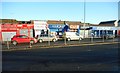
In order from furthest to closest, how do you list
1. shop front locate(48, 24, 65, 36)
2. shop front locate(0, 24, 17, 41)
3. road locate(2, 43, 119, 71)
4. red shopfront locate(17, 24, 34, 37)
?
shop front locate(48, 24, 65, 36) < red shopfront locate(17, 24, 34, 37) < shop front locate(0, 24, 17, 41) < road locate(2, 43, 119, 71)

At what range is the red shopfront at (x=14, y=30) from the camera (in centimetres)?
5628

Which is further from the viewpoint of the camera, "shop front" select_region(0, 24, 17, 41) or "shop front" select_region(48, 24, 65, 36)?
"shop front" select_region(48, 24, 65, 36)

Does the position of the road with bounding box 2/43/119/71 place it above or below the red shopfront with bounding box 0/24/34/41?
below

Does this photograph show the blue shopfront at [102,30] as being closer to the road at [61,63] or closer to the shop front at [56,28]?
the shop front at [56,28]

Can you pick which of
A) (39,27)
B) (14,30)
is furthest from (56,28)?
(14,30)

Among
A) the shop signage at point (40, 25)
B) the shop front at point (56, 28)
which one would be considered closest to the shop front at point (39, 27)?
the shop signage at point (40, 25)

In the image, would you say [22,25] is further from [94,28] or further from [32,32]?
[94,28]

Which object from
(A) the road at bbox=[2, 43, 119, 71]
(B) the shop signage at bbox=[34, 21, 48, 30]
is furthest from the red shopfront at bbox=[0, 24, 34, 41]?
(A) the road at bbox=[2, 43, 119, 71]

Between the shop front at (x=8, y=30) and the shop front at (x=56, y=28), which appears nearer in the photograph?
the shop front at (x=8, y=30)

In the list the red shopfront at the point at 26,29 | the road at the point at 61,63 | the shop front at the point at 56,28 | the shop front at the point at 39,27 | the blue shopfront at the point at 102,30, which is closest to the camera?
the road at the point at 61,63

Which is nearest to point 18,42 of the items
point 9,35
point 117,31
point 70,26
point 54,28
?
point 9,35

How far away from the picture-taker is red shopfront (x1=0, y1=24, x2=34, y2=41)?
5628cm

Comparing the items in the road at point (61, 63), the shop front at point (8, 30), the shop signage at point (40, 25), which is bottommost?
the road at point (61, 63)

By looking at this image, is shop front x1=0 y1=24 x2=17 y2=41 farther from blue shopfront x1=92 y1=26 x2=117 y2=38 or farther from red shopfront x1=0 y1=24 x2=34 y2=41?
blue shopfront x1=92 y1=26 x2=117 y2=38
